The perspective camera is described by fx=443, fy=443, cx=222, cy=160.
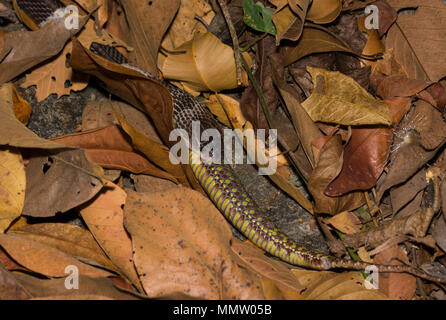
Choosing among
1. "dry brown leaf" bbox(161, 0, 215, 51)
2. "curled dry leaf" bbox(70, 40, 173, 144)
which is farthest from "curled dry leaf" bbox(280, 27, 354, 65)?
"curled dry leaf" bbox(70, 40, 173, 144)

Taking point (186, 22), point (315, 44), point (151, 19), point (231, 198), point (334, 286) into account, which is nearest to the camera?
point (334, 286)

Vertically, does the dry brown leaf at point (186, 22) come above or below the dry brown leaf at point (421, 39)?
above

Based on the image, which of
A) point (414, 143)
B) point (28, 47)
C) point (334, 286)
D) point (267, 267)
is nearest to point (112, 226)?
point (267, 267)

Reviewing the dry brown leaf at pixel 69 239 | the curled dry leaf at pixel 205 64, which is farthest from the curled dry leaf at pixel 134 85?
the dry brown leaf at pixel 69 239

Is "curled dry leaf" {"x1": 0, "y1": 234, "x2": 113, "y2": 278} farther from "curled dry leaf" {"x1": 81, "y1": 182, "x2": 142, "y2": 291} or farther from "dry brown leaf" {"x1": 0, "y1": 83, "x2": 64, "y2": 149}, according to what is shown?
"dry brown leaf" {"x1": 0, "y1": 83, "x2": 64, "y2": 149}

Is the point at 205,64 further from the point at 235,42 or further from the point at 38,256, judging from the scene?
the point at 38,256

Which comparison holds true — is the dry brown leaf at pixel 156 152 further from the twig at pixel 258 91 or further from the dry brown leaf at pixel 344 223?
the dry brown leaf at pixel 344 223
